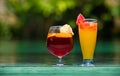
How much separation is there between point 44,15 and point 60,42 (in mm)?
6306

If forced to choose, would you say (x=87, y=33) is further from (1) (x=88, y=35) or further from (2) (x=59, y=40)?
(2) (x=59, y=40)

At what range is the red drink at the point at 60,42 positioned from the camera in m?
2.62

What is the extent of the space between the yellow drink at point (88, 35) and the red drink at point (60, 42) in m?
0.07

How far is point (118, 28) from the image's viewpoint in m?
9.34

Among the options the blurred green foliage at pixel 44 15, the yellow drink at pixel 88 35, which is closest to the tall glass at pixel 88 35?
the yellow drink at pixel 88 35

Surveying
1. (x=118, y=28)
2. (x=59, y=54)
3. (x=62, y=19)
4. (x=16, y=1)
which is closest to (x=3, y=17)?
(x=16, y=1)

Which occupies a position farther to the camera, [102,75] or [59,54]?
[59,54]

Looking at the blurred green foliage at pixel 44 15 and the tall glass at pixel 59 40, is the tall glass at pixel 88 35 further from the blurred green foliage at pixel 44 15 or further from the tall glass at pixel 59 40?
the blurred green foliage at pixel 44 15

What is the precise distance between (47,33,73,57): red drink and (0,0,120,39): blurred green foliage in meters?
5.98

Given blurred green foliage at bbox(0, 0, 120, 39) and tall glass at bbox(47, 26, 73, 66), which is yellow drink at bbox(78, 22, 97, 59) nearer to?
tall glass at bbox(47, 26, 73, 66)

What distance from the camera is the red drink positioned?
262 cm

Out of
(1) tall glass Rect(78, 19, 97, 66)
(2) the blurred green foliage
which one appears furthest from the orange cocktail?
(2) the blurred green foliage

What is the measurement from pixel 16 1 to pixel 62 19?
36.1 inches

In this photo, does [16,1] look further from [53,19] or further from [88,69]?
[88,69]
